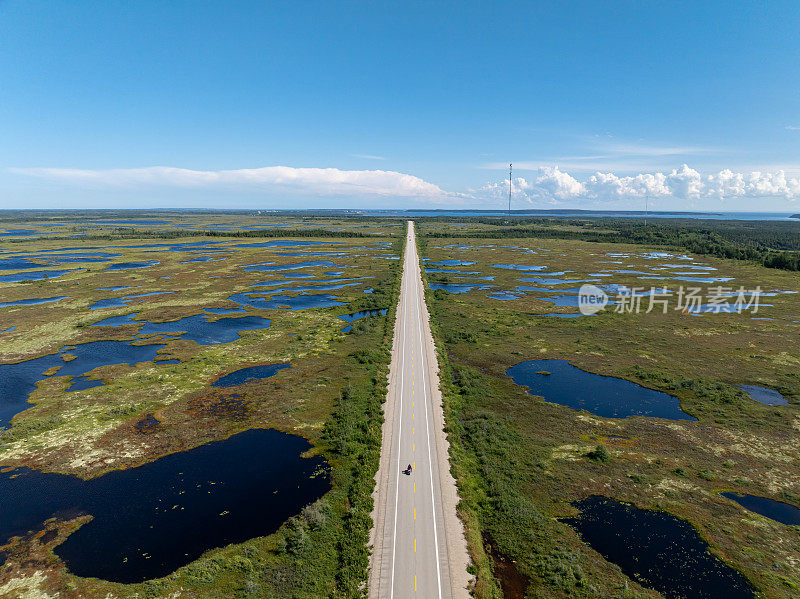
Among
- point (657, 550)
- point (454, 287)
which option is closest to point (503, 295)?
point (454, 287)

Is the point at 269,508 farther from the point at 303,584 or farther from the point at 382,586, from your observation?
the point at 382,586

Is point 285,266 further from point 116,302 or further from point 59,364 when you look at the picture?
point 59,364

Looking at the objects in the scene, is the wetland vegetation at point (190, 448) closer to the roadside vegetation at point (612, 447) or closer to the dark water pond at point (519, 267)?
the roadside vegetation at point (612, 447)

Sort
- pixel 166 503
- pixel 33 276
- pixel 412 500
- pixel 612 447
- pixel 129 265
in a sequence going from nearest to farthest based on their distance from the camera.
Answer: pixel 412 500, pixel 166 503, pixel 612 447, pixel 33 276, pixel 129 265

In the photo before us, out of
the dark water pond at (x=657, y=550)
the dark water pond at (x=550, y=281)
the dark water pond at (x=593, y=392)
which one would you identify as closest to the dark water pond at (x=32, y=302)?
the dark water pond at (x=593, y=392)

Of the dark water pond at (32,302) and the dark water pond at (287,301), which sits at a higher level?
the dark water pond at (32,302)

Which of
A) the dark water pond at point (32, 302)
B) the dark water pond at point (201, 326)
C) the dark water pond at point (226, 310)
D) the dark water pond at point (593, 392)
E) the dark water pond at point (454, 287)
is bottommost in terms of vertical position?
the dark water pond at point (593, 392)

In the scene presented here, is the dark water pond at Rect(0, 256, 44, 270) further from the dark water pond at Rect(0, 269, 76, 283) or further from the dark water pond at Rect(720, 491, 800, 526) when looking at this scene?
the dark water pond at Rect(720, 491, 800, 526)

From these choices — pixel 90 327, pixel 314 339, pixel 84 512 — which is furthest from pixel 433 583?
pixel 90 327
